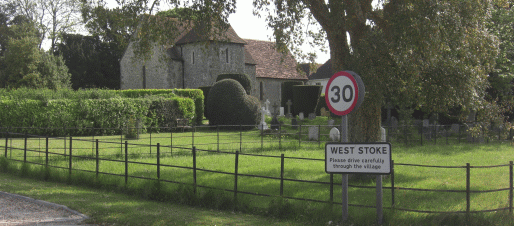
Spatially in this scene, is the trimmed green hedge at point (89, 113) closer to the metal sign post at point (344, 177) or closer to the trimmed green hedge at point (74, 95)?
the trimmed green hedge at point (74, 95)

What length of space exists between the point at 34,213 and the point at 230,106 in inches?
903

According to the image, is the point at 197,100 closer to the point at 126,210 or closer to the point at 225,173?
the point at 225,173

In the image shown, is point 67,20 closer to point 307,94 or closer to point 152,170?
point 307,94

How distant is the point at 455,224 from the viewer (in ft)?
21.6

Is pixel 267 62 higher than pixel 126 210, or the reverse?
pixel 267 62

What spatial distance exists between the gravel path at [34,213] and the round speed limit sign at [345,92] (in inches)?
179

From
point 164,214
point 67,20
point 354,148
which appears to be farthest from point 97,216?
point 67,20

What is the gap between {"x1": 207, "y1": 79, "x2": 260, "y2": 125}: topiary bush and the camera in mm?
30328

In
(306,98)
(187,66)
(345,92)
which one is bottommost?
(345,92)

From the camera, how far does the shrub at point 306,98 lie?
41250 millimetres

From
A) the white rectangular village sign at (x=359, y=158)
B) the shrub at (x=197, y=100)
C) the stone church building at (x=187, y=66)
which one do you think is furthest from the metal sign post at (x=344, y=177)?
the stone church building at (x=187, y=66)

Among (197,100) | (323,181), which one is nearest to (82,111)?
(197,100)

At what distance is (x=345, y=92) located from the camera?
20.2 feet

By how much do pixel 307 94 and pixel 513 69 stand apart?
19.4m
